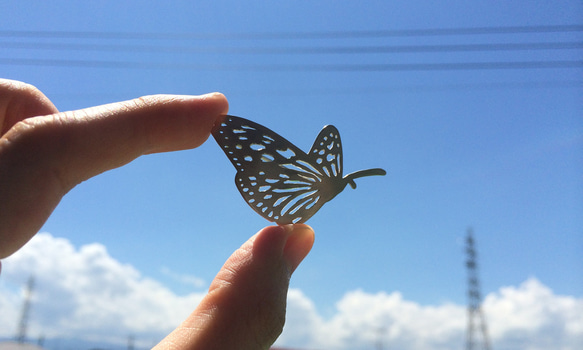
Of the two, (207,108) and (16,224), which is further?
(207,108)

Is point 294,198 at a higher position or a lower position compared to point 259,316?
higher

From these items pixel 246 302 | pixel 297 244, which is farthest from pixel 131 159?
pixel 297 244

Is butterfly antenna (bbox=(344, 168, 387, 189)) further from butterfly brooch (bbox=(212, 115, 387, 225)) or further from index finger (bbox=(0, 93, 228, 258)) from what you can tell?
index finger (bbox=(0, 93, 228, 258))

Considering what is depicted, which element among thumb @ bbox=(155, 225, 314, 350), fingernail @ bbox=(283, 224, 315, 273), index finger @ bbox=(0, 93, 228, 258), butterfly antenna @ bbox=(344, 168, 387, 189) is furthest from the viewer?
butterfly antenna @ bbox=(344, 168, 387, 189)

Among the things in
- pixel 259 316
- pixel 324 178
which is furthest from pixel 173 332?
pixel 324 178

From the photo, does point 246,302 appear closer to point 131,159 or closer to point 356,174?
point 131,159

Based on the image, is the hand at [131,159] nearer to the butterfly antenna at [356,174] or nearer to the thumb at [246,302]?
the thumb at [246,302]

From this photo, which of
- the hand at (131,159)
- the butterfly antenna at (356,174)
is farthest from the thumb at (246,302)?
the butterfly antenna at (356,174)

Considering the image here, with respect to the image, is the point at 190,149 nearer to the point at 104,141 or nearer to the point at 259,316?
the point at 104,141

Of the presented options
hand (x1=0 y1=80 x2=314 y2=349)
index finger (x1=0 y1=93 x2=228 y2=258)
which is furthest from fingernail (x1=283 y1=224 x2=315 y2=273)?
index finger (x1=0 y1=93 x2=228 y2=258)
